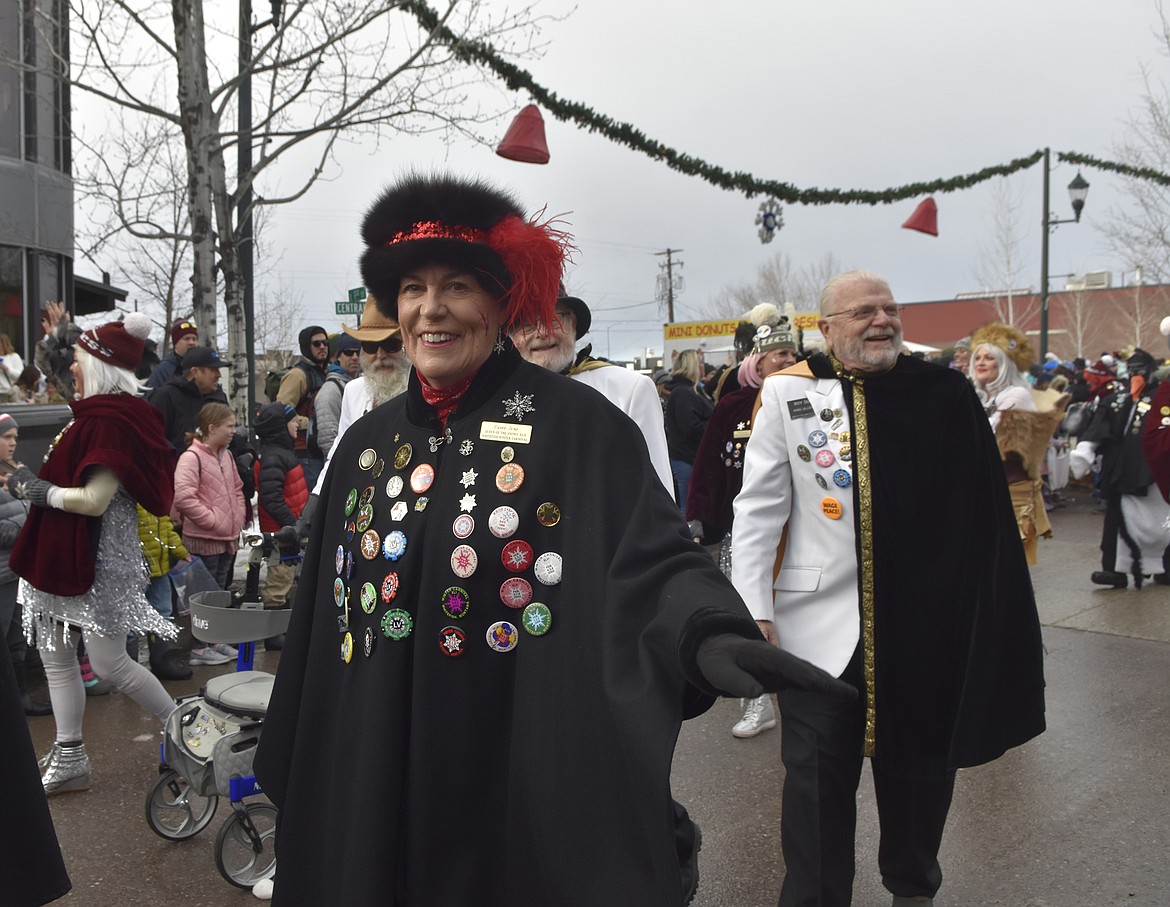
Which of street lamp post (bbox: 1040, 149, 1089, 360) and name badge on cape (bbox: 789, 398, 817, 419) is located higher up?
street lamp post (bbox: 1040, 149, 1089, 360)

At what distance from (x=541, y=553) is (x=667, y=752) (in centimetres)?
54

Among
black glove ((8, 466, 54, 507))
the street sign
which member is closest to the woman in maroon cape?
black glove ((8, 466, 54, 507))

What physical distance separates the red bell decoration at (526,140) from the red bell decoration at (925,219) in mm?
4870

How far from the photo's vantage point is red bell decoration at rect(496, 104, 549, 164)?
7.89 meters

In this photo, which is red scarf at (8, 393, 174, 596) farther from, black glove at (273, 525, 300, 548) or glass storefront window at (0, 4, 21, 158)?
glass storefront window at (0, 4, 21, 158)

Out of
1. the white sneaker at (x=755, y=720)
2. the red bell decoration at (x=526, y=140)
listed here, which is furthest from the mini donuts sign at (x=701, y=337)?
the white sneaker at (x=755, y=720)

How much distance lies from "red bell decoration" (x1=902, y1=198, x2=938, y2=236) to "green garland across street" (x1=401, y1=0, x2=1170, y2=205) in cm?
38

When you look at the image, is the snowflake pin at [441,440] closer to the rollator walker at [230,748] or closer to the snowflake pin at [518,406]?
the snowflake pin at [518,406]

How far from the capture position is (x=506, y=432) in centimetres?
231

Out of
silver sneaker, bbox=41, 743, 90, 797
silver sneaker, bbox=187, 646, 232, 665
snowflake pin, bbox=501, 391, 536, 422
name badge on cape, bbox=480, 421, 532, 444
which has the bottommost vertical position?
silver sneaker, bbox=187, 646, 232, 665

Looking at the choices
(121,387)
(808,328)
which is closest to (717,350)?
(808,328)

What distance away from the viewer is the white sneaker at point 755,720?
5.31 m

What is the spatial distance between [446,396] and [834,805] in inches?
66.8

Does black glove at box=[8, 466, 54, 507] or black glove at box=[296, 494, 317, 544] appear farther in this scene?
black glove at box=[8, 466, 54, 507]
